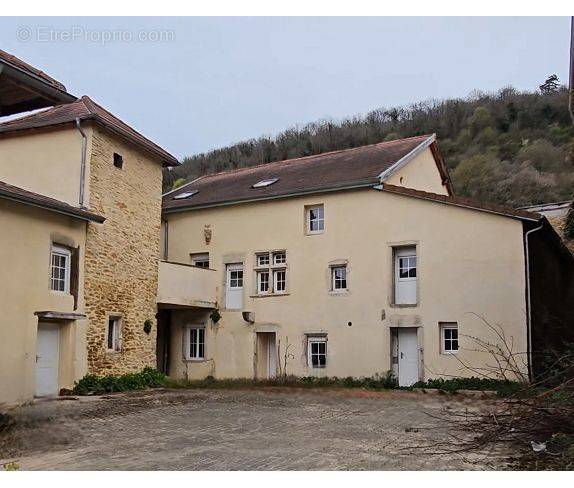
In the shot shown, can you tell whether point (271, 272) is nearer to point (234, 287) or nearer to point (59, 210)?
point (234, 287)

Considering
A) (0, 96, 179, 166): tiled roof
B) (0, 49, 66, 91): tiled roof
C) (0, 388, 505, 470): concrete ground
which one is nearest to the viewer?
(0, 49, 66, 91): tiled roof

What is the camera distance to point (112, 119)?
56.6 feet

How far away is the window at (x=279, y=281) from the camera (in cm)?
1983

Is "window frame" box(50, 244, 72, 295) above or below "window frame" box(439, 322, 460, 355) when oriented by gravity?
above

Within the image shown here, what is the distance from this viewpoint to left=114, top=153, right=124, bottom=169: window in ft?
54.7

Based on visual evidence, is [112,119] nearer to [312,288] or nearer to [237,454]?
[312,288]

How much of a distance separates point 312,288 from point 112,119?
278 inches

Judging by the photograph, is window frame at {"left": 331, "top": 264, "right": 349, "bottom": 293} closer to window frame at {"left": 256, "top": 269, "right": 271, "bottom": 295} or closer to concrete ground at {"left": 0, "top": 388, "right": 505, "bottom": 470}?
window frame at {"left": 256, "top": 269, "right": 271, "bottom": 295}

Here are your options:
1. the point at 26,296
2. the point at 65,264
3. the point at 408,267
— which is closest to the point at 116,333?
the point at 65,264

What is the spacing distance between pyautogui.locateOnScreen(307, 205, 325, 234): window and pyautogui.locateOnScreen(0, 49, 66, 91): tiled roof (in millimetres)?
12365

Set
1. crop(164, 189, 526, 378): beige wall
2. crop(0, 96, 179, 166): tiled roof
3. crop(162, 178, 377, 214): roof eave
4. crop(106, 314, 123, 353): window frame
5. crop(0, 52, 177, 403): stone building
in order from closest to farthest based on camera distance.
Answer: crop(0, 52, 177, 403): stone building < crop(0, 96, 179, 166): tiled roof < crop(106, 314, 123, 353): window frame < crop(164, 189, 526, 378): beige wall < crop(162, 178, 377, 214): roof eave

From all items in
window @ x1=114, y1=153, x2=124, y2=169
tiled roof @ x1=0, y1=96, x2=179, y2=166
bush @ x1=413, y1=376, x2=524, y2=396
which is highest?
tiled roof @ x1=0, y1=96, x2=179, y2=166

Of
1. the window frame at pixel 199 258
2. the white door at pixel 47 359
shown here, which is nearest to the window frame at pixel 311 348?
the window frame at pixel 199 258

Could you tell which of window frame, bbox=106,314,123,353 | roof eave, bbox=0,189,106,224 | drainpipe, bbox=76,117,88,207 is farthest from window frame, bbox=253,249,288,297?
drainpipe, bbox=76,117,88,207
